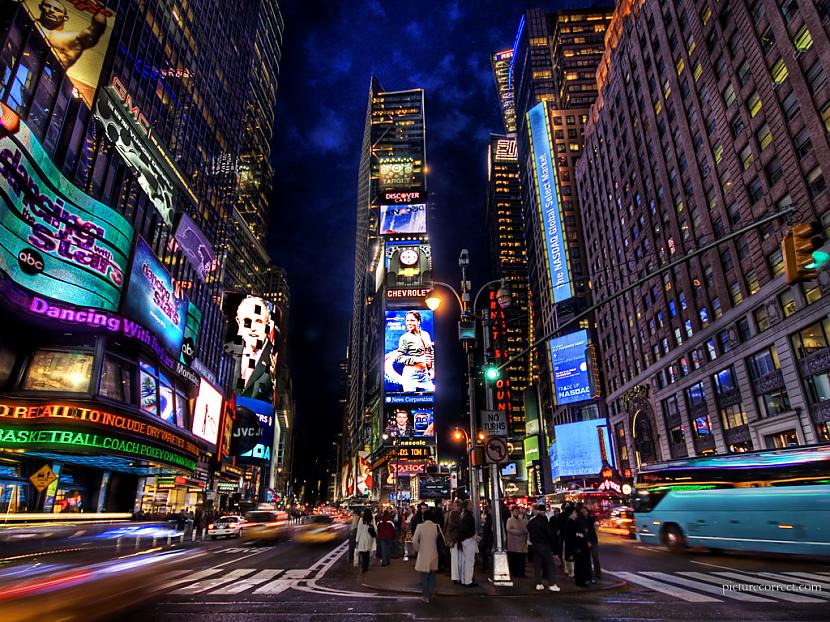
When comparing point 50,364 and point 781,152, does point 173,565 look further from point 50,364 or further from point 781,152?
point 781,152

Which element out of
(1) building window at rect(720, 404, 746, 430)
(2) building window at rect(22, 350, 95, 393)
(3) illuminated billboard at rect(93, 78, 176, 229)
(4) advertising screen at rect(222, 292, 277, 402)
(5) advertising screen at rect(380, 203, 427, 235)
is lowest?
(1) building window at rect(720, 404, 746, 430)

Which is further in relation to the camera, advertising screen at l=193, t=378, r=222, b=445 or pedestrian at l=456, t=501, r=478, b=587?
advertising screen at l=193, t=378, r=222, b=445

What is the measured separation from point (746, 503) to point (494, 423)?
37.3 feet

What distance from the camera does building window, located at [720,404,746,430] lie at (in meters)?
43.8

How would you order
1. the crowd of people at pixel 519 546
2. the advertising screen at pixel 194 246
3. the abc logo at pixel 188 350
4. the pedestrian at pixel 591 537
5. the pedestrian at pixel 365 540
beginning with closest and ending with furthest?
the crowd of people at pixel 519 546
the pedestrian at pixel 591 537
the pedestrian at pixel 365 540
the abc logo at pixel 188 350
the advertising screen at pixel 194 246

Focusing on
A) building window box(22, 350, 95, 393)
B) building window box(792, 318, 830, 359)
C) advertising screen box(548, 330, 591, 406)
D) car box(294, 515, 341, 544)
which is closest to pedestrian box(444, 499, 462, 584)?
car box(294, 515, 341, 544)

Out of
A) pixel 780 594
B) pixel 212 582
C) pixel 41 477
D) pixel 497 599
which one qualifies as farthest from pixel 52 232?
pixel 780 594

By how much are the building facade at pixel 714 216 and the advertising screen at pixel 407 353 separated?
57766 millimetres

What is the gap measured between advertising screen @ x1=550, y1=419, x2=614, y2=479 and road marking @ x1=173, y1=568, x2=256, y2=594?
7134 centimetres

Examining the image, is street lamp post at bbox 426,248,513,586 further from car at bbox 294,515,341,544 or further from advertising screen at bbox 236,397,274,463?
advertising screen at bbox 236,397,274,463

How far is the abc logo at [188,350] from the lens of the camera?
5436 cm

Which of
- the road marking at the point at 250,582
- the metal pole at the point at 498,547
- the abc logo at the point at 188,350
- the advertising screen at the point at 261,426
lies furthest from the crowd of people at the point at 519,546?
the advertising screen at the point at 261,426

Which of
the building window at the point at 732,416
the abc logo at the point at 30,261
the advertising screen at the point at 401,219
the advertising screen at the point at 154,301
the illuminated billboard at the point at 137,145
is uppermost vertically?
the advertising screen at the point at 401,219

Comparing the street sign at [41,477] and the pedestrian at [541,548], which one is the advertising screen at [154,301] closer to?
the street sign at [41,477]
